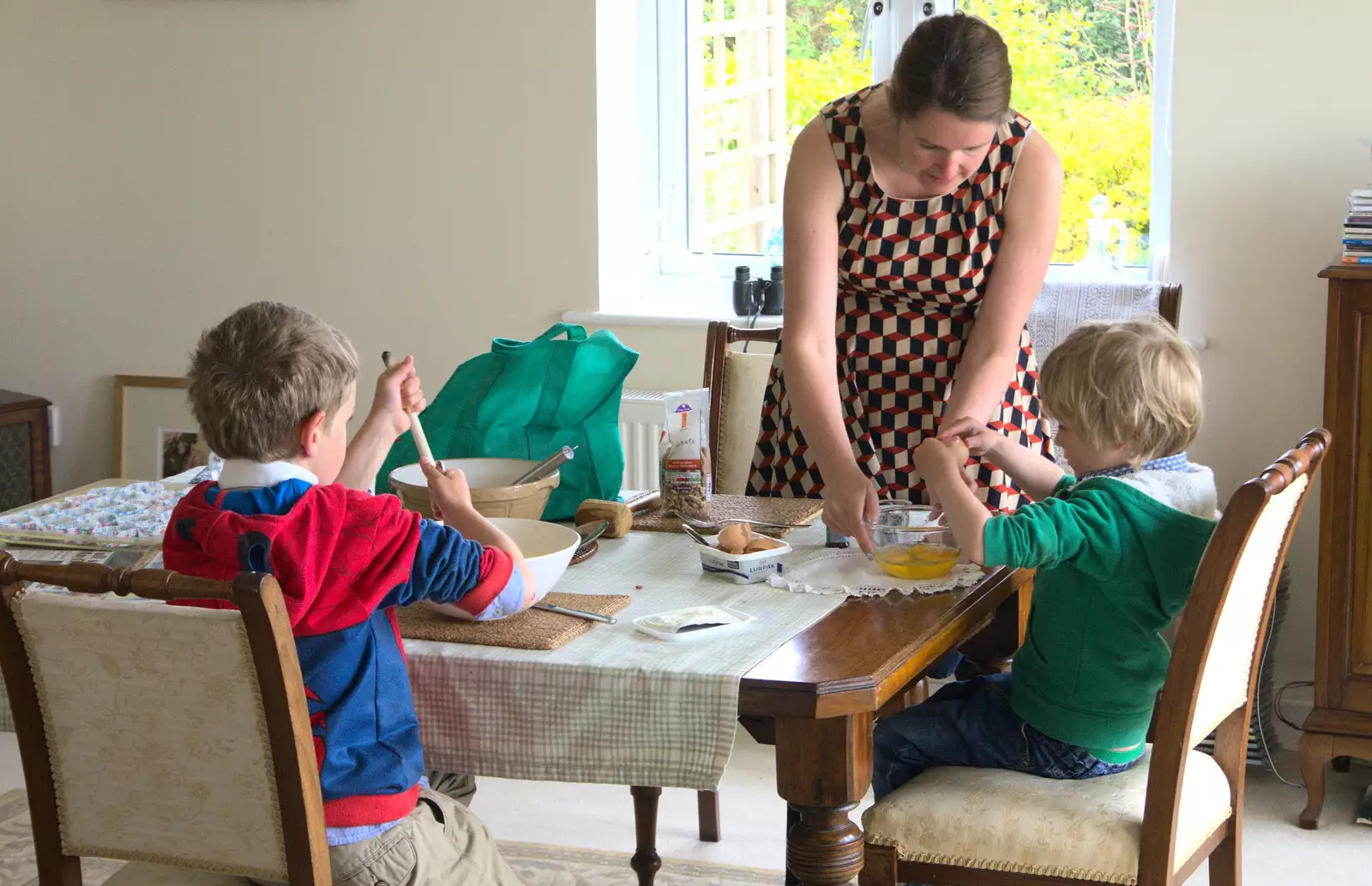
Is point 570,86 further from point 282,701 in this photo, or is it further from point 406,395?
point 282,701

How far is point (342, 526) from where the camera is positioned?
1.39 meters

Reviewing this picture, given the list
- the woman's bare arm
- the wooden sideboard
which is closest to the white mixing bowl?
the woman's bare arm

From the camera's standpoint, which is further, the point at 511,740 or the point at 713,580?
the point at 713,580

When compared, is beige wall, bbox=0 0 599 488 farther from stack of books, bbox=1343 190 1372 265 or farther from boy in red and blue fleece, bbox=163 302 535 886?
boy in red and blue fleece, bbox=163 302 535 886

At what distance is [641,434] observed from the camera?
3631 mm

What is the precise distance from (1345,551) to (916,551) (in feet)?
4.50

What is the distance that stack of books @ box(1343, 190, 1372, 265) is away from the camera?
2713mm

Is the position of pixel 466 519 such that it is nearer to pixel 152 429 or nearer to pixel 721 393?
pixel 721 393

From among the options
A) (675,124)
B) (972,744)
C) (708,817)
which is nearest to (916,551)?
(972,744)

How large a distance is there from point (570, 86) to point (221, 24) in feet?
3.27

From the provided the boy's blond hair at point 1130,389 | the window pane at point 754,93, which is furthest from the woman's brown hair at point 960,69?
the window pane at point 754,93

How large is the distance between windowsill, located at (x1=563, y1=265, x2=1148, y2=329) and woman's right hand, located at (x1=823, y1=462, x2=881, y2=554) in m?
1.56

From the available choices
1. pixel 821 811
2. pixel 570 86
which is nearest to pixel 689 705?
pixel 821 811

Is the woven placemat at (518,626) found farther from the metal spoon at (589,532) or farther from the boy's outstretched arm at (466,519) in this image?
the metal spoon at (589,532)
